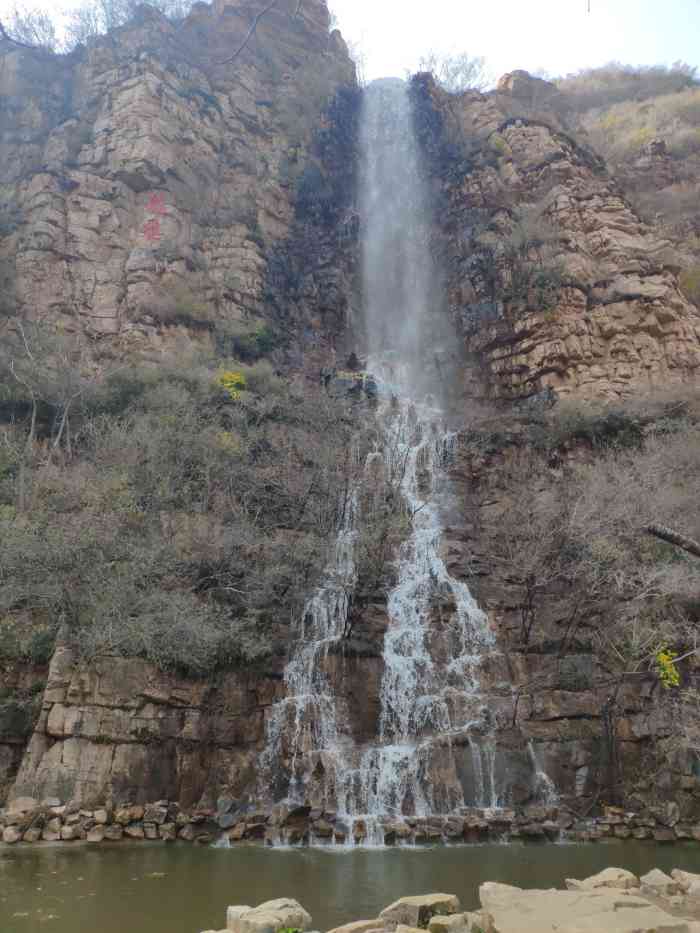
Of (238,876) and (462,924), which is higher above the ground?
(462,924)

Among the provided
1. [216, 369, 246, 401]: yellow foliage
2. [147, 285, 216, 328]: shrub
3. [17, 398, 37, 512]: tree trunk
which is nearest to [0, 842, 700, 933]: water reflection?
[17, 398, 37, 512]: tree trunk

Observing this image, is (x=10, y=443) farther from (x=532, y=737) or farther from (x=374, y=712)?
(x=532, y=737)

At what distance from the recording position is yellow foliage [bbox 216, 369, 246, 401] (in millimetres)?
25047

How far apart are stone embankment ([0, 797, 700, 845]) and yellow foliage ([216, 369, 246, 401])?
15324 mm

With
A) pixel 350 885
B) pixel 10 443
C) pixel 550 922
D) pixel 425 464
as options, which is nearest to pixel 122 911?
pixel 350 885

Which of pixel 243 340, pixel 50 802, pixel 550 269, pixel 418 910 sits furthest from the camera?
pixel 243 340

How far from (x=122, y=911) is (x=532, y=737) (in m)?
9.78

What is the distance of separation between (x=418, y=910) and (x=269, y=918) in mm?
1412

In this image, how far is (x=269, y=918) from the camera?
5.75 m

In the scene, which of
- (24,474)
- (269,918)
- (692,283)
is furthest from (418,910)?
(692,283)

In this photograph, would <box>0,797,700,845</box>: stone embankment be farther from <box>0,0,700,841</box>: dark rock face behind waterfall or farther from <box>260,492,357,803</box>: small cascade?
<box>260,492,357,803</box>: small cascade

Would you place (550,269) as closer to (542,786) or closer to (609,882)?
(542,786)

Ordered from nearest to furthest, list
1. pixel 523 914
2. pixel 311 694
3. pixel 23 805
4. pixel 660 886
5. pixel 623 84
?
pixel 523 914 < pixel 660 886 < pixel 23 805 < pixel 311 694 < pixel 623 84

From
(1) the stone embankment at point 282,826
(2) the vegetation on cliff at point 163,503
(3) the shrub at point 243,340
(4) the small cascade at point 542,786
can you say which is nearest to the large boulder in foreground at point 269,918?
(1) the stone embankment at point 282,826
